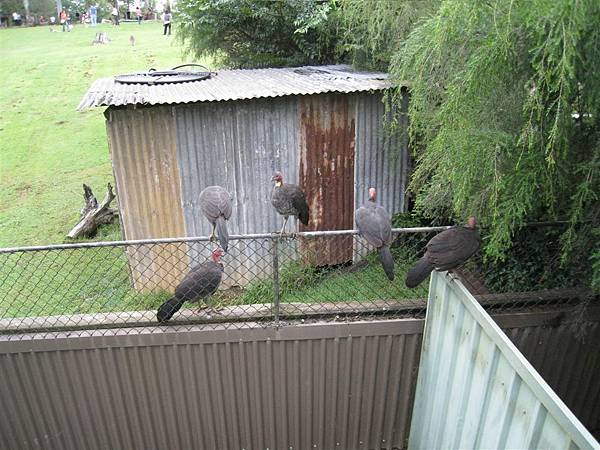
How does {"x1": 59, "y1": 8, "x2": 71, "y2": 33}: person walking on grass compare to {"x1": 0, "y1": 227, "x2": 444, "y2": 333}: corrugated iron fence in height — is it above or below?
above

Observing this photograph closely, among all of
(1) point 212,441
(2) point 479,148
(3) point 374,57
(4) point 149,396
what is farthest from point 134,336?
(3) point 374,57

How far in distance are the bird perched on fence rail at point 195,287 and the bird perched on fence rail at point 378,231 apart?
46.6 inches

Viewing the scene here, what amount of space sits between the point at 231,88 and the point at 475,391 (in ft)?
15.2

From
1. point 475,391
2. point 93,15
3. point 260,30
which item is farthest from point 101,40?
point 475,391

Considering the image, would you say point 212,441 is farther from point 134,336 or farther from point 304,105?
point 304,105

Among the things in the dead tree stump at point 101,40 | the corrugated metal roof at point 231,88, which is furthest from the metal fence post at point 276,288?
the dead tree stump at point 101,40

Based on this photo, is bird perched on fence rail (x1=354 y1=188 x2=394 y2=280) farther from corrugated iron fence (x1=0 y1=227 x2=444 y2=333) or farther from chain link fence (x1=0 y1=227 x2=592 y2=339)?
corrugated iron fence (x1=0 y1=227 x2=444 y2=333)

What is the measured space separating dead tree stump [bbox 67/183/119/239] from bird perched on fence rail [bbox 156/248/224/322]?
5.17 meters

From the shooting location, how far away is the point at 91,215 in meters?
8.06

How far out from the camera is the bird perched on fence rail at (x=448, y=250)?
10.2 ft

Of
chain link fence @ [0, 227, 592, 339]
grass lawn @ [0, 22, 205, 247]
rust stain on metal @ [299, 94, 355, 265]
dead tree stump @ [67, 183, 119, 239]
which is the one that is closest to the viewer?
chain link fence @ [0, 227, 592, 339]

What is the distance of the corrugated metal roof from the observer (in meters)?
5.27

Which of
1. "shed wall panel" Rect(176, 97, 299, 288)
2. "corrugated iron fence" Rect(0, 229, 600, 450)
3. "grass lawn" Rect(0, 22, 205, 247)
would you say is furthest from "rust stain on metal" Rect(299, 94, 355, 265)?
"grass lawn" Rect(0, 22, 205, 247)

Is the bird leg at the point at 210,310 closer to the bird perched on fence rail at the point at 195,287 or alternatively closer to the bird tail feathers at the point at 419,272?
the bird perched on fence rail at the point at 195,287
